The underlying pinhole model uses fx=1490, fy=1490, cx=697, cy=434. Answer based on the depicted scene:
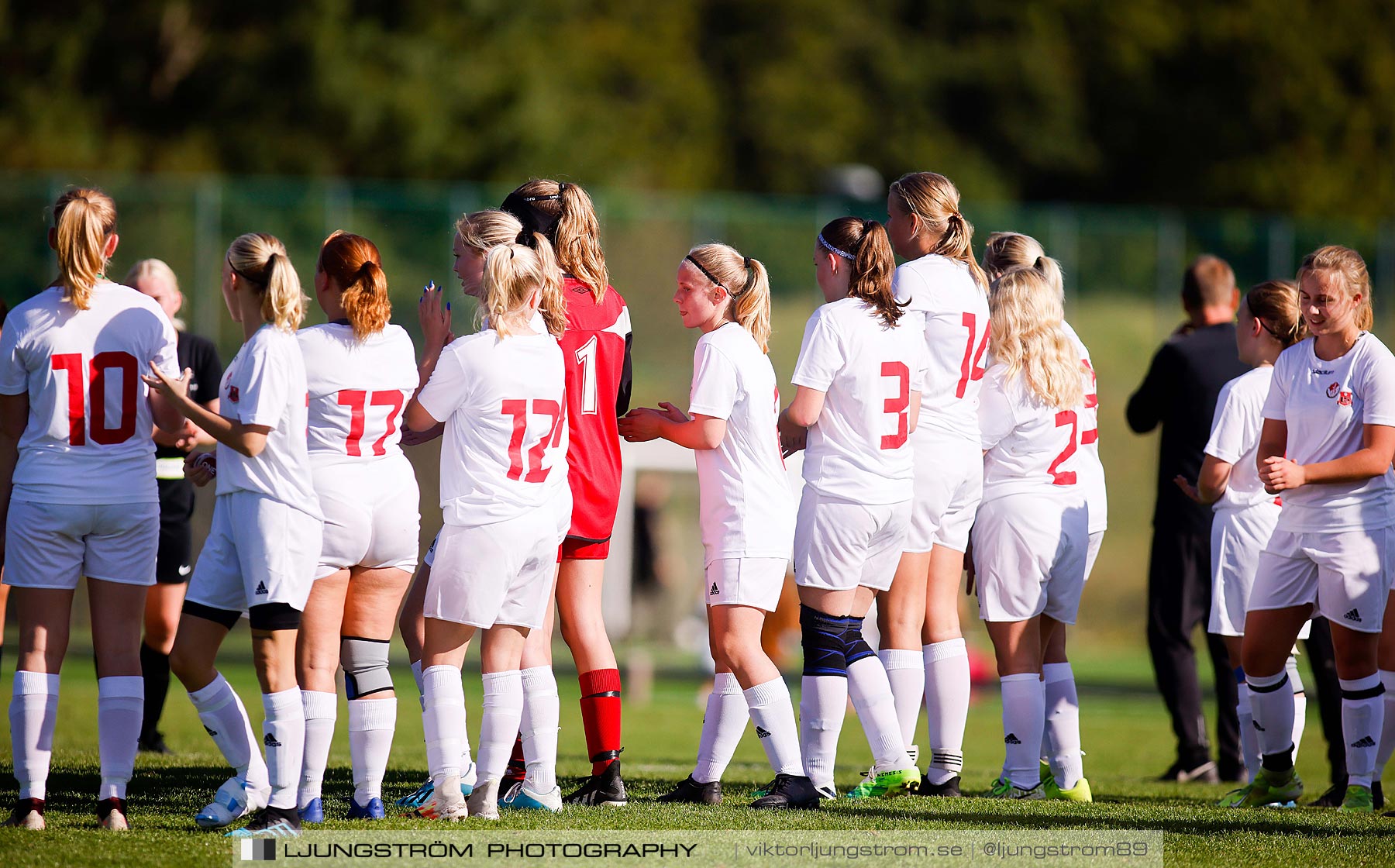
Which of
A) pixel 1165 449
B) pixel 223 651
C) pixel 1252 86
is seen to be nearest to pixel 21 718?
pixel 1165 449

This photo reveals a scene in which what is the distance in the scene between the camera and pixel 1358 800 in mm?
6191

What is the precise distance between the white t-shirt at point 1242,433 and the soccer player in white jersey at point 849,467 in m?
1.65

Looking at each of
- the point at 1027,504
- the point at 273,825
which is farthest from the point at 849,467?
the point at 273,825

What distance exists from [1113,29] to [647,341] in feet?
81.8

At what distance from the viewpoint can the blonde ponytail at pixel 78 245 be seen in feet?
17.1

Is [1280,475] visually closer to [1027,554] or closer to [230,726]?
[1027,554]

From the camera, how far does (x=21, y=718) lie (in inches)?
204

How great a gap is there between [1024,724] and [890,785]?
626 mm

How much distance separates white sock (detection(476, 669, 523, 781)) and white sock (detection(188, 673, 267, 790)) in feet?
2.71

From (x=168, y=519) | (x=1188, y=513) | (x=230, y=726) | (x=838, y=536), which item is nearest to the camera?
(x=230, y=726)

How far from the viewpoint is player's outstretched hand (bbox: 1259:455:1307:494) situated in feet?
19.3

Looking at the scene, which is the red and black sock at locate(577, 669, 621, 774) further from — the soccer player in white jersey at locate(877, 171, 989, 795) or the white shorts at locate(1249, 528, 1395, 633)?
the white shorts at locate(1249, 528, 1395, 633)

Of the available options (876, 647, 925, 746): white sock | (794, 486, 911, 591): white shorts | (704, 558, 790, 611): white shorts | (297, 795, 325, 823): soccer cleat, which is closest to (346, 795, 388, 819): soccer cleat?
(297, 795, 325, 823): soccer cleat

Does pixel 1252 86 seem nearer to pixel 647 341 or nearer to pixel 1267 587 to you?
pixel 647 341
